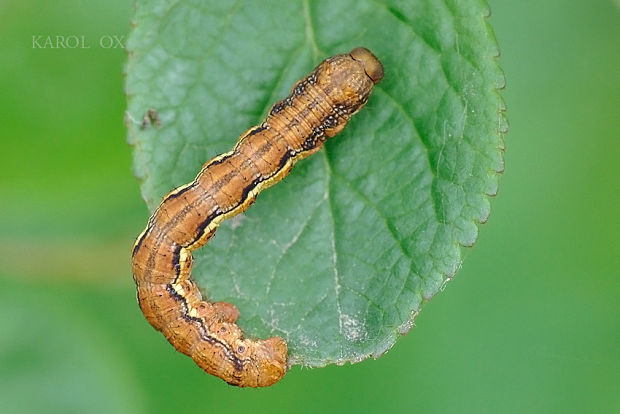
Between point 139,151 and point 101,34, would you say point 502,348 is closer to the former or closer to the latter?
point 139,151

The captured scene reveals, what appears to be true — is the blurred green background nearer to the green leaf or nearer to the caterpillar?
the caterpillar

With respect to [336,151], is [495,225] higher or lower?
lower

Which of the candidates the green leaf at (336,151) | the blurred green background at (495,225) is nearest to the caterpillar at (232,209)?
the green leaf at (336,151)

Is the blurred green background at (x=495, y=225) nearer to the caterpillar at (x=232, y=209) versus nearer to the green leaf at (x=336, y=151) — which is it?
the caterpillar at (x=232, y=209)

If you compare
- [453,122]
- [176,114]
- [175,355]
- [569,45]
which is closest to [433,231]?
[453,122]

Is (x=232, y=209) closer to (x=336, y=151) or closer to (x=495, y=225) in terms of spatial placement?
(x=336, y=151)

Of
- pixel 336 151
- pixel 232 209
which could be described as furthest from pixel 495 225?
pixel 232 209
